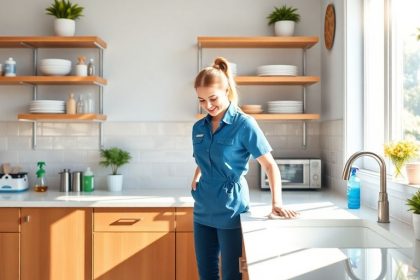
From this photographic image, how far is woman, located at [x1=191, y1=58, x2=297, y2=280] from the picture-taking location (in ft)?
7.55

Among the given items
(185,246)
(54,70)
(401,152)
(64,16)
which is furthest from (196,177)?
(64,16)

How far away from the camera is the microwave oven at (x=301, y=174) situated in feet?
11.6

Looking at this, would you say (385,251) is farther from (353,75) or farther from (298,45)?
(298,45)

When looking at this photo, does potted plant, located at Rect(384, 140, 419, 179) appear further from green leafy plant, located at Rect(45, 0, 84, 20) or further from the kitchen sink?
green leafy plant, located at Rect(45, 0, 84, 20)

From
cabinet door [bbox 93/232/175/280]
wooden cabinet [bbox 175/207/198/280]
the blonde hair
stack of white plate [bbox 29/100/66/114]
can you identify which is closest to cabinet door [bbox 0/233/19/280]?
cabinet door [bbox 93/232/175/280]

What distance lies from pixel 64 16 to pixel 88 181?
1155mm

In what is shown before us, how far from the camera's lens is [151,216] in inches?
122

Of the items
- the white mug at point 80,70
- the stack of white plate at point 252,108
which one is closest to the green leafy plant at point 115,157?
the white mug at point 80,70

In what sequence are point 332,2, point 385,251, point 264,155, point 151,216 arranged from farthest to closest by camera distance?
point 332,2
point 151,216
point 264,155
point 385,251

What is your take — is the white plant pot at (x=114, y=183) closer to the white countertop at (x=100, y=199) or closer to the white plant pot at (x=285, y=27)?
the white countertop at (x=100, y=199)

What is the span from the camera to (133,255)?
3.14 metres

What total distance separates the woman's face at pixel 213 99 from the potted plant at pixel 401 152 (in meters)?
0.81

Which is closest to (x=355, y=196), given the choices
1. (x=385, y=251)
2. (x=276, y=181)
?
(x=276, y=181)

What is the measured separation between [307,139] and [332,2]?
99 centimetres
